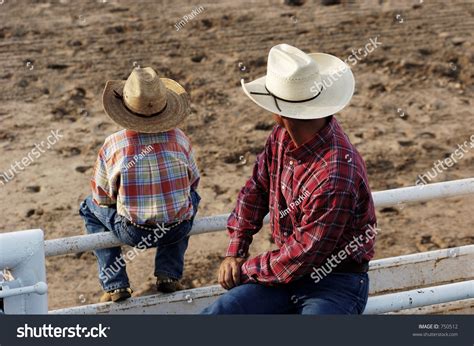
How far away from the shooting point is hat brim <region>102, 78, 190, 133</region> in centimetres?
425

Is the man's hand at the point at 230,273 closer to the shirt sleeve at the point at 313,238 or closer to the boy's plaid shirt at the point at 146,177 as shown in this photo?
the shirt sleeve at the point at 313,238

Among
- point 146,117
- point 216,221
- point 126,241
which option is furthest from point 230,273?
point 146,117

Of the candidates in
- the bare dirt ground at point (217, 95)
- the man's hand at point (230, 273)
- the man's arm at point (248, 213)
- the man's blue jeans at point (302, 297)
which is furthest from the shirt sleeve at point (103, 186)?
the bare dirt ground at point (217, 95)

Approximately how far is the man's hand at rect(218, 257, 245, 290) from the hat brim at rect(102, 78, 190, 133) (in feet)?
2.36

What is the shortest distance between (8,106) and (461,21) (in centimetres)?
421

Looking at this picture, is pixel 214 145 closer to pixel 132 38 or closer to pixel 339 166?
pixel 132 38

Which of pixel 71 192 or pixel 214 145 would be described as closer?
pixel 71 192

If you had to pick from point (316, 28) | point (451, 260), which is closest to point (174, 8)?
point (316, 28)

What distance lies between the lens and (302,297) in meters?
3.66

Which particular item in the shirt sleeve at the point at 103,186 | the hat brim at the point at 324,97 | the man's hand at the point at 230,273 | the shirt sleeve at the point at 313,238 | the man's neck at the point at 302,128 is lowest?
the man's hand at the point at 230,273

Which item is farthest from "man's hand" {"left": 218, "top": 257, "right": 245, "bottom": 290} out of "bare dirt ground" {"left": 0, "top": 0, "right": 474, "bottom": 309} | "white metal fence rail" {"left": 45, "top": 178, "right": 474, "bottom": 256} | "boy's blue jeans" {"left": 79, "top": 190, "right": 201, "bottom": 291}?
"bare dirt ground" {"left": 0, "top": 0, "right": 474, "bottom": 309}

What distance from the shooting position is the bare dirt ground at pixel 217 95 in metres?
6.27

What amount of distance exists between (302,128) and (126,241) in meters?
1.05

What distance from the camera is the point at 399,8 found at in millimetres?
9547
